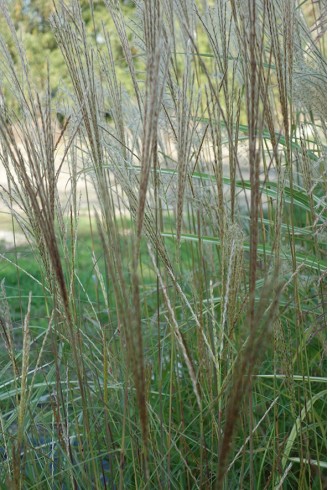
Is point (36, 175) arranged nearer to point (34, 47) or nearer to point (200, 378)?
point (200, 378)

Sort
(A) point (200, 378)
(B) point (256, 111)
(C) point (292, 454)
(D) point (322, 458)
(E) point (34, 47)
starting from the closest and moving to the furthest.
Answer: (B) point (256, 111), (A) point (200, 378), (D) point (322, 458), (C) point (292, 454), (E) point (34, 47)

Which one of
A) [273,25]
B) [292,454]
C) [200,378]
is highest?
[273,25]

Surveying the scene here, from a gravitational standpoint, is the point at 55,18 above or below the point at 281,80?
above

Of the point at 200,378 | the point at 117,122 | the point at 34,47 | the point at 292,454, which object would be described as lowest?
the point at 292,454

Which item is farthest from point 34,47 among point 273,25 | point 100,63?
point 273,25

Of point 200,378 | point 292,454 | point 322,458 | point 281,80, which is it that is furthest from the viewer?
point 292,454

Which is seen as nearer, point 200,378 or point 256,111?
point 256,111

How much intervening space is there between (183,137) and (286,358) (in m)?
0.45

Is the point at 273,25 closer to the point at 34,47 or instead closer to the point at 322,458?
the point at 322,458

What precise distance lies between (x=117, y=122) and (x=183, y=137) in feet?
1.36

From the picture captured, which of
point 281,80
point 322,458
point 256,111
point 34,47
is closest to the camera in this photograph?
point 256,111

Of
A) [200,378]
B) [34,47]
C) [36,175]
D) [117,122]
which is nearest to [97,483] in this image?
[200,378]

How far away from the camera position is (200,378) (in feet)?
5.35

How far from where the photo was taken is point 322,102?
1528 millimetres
